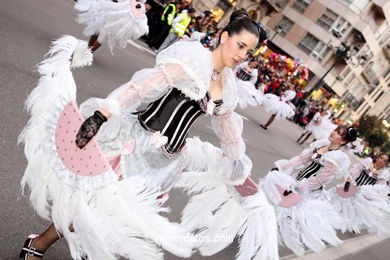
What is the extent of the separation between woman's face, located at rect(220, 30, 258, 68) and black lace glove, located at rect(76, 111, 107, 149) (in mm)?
915

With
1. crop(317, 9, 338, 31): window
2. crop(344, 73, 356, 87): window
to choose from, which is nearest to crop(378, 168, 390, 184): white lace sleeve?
crop(317, 9, 338, 31): window

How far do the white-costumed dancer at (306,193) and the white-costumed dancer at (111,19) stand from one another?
407 centimetres

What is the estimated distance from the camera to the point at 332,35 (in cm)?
3609

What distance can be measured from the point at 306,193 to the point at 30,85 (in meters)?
4.36

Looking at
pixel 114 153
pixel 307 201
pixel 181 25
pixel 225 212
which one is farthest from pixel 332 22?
pixel 114 153

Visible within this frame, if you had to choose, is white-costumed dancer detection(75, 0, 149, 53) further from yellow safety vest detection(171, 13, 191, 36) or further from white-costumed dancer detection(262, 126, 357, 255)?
yellow safety vest detection(171, 13, 191, 36)

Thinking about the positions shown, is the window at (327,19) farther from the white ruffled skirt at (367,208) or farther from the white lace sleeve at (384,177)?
the white ruffled skirt at (367,208)

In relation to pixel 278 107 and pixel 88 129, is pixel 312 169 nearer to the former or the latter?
pixel 88 129

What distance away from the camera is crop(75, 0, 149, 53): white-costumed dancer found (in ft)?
19.8

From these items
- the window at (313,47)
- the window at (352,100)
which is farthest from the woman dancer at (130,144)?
the window at (352,100)

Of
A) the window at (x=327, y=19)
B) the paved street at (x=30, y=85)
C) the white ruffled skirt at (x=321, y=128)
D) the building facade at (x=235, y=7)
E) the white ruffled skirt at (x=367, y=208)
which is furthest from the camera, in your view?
the window at (x=327, y=19)

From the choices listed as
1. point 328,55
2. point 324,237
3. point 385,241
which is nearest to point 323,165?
point 324,237

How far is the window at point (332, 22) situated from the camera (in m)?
36.1

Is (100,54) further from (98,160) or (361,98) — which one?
(361,98)
